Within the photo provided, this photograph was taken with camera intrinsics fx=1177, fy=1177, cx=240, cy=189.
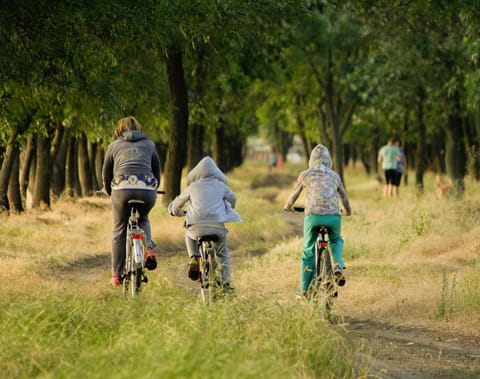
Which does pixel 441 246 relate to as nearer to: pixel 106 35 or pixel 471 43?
pixel 471 43

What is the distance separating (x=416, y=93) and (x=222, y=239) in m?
27.8

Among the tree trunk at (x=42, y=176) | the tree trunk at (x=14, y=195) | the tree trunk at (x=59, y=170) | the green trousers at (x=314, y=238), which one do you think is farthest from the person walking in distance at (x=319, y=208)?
the tree trunk at (x=59, y=170)

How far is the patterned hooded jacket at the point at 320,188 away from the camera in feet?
40.2

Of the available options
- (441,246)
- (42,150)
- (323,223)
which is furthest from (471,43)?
(42,150)

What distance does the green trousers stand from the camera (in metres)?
12.2

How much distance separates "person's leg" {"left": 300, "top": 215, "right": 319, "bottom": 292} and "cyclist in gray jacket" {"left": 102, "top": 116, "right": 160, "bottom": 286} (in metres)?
1.60

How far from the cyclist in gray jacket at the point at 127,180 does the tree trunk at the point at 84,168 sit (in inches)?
882

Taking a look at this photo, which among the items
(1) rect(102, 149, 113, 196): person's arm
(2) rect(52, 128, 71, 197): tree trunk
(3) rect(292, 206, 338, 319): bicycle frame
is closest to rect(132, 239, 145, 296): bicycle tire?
(1) rect(102, 149, 113, 196): person's arm

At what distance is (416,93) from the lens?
38844 mm

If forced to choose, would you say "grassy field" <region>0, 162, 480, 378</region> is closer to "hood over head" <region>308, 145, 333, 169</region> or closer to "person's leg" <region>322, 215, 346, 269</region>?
"person's leg" <region>322, 215, 346, 269</region>

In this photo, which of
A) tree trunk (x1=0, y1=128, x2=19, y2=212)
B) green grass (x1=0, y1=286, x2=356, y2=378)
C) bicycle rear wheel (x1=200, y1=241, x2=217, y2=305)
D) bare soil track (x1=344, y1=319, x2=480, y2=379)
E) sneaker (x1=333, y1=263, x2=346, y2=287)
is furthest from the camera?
tree trunk (x1=0, y1=128, x2=19, y2=212)

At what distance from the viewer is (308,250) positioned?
12.4 m

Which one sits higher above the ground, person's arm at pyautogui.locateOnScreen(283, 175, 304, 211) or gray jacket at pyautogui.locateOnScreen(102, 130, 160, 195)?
gray jacket at pyautogui.locateOnScreen(102, 130, 160, 195)

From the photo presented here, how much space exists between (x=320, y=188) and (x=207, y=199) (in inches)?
48.9
